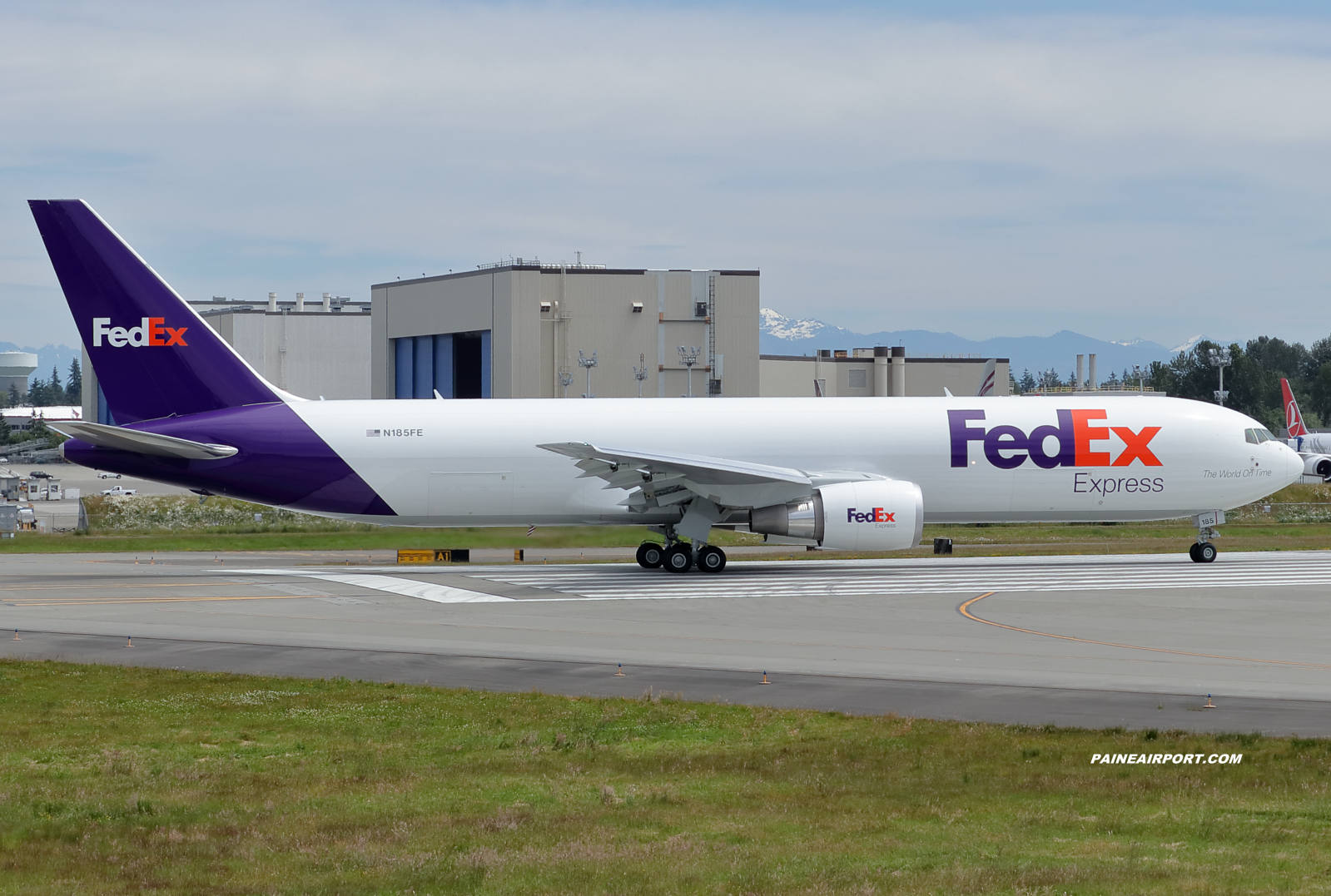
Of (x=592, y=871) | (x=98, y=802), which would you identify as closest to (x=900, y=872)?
(x=592, y=871)

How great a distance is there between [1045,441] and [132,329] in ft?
82.4

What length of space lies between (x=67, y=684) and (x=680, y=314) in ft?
254

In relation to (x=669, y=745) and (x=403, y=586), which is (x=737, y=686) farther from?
(x=403, y=586)

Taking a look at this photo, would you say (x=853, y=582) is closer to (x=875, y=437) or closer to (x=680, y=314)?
(x=875, y=437)

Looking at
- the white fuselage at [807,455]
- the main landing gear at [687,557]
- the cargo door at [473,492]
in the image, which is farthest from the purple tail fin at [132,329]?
the main landing gear at [687,557]

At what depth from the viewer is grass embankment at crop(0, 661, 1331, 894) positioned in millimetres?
9414

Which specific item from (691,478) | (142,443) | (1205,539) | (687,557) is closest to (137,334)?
(142,443)

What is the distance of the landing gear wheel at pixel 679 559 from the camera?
34781 mm

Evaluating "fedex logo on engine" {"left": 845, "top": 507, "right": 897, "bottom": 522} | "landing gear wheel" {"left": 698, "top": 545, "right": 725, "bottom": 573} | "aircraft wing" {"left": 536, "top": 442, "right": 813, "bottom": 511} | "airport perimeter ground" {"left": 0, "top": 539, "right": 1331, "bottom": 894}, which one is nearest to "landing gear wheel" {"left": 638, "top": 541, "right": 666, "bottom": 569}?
"landing gear wheel" {"left": 698, "top": 545, "right": 725, "bottom": 573}

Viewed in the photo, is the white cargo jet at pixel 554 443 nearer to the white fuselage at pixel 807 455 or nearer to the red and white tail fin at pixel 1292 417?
the white fuselage at pixel 807 455

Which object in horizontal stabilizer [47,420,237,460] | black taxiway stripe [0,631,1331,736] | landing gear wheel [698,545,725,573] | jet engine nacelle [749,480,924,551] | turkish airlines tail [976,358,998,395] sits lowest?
Result: black taxiway stripe [0,631,1331,736]

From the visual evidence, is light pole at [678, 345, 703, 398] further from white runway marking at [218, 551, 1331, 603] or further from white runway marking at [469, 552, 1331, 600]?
white runway marking at [469, 552, 1331, 600]

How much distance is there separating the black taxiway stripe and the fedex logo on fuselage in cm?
1724

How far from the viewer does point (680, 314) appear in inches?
3713
